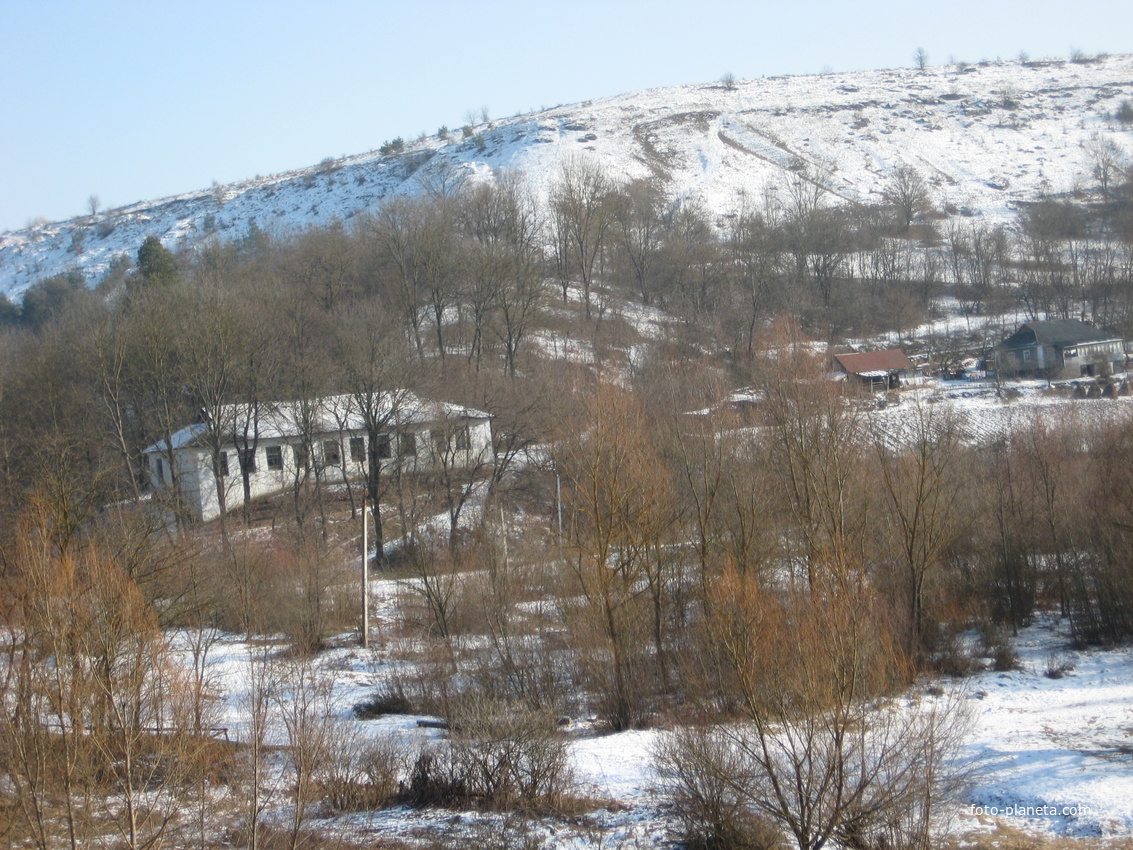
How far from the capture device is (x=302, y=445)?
35.5m

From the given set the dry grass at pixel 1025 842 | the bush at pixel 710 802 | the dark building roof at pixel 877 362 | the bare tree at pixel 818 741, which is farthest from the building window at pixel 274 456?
the dry grass at pixel 1025 842

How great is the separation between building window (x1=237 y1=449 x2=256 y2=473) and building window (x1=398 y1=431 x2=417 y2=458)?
6400 millimetres

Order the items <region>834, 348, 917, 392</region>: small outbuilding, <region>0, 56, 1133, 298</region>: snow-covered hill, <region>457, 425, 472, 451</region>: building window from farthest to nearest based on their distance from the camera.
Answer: <region>0, 56, 1133, 298</region>: snow-covered hill
<region>834, 348, 917, 392</region>: small outbuilding
<region>457, 425, 472, 451</region>: building window

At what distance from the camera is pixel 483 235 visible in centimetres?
5731

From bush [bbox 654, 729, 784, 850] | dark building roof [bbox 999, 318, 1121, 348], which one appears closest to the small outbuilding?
dark building roof [bbox 999, 318, 1121, 348]

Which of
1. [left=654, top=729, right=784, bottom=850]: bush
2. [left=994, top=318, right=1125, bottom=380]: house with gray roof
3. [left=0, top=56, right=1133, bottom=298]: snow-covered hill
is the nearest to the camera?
[left=654, top=729, right=784, bottom=850]: bush

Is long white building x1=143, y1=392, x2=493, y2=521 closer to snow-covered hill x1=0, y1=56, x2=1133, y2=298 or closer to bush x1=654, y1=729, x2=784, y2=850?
bush x1=654, y1=729, x2=784, y2=850

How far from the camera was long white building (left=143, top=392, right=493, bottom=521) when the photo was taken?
108 feet

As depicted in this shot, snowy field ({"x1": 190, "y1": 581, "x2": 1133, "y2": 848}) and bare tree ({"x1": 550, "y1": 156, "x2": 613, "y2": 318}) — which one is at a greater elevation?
bare tree ({"x1": 550, "y1": 156, "x2": 613, "y2": 318})

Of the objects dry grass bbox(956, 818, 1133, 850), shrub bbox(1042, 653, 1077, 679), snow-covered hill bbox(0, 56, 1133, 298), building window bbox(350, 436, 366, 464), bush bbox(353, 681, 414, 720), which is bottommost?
shrub bbox(1042, 653, 1077, 679)

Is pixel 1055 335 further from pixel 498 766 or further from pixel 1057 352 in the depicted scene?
pixel 498 766

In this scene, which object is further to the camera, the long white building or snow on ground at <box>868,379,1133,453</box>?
the long white building

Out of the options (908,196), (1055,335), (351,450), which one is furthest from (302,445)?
(908,196)

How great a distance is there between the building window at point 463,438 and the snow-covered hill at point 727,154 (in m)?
49.9
